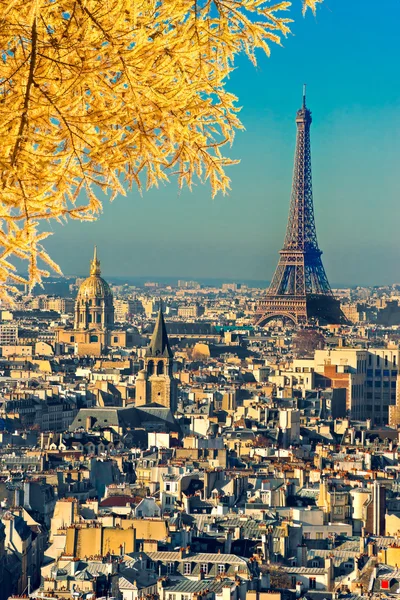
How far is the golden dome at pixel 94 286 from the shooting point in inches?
5017

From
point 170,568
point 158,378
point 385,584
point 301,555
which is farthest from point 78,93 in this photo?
point 158,378

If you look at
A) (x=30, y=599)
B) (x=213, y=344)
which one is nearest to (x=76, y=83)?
(x=30, y=599)

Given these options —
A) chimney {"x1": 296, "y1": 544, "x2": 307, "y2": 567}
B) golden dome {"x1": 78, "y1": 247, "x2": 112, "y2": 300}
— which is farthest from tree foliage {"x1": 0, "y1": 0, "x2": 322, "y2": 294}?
golden dome {"x1": 78, "y1": 247, "x2": 112, "y2": 300}

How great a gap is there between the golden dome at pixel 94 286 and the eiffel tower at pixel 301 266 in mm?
17827

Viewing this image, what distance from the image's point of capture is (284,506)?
3591cm

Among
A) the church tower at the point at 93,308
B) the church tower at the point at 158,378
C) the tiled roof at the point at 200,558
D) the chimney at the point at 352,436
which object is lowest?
the tiled roof at the point at 200,558

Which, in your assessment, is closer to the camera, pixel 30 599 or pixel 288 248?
pixel 30 599

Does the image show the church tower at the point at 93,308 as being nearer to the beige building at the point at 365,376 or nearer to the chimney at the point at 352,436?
the beige building at the point at 365,376

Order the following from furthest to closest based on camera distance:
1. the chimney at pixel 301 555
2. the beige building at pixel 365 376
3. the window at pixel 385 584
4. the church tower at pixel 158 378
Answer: the beige building at pixel 365 376 → the church tower at pixel 158 378 → the chimney at pixel 301 555 → the window at pixel 385 584

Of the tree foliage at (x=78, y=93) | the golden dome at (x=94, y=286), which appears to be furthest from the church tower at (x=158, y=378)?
the tree foliage at (x=78, y=93)

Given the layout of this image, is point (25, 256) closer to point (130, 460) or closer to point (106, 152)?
point (106, 152)

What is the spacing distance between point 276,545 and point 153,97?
24.8m

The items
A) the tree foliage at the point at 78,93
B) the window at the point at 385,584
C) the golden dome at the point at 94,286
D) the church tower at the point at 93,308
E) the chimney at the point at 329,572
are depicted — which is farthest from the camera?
the church tower at the point at 93,308

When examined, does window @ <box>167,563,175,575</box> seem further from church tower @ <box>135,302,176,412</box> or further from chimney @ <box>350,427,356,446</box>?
church tower @ <box>135,302,176,412</box>
